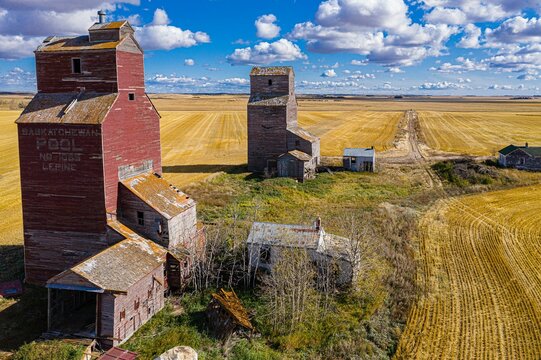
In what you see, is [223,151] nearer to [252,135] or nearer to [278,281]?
[252,135]

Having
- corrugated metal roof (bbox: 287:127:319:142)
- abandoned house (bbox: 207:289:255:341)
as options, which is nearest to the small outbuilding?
corrugated metal roof (bbox: 287:127:319:142)

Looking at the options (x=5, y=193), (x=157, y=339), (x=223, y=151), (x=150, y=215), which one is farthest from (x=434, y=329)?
(x=223, y=151)

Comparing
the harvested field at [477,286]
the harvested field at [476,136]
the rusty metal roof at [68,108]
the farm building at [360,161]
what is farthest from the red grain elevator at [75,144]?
the harvested field at [476,136]

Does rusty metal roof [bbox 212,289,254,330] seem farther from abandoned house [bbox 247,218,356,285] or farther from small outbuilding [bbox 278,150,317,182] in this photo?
small outbuilding [bbox 278,150,317,182]

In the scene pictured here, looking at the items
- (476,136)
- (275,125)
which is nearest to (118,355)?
(275,125)

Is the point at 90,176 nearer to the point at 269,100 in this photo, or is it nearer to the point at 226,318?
the point at 226,318

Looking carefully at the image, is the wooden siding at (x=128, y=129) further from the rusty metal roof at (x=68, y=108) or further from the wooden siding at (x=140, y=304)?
Answer: the wooden siding at (x=140, y=304)

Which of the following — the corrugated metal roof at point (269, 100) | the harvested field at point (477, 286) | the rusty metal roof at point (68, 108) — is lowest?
the harvested field at point (477, 286)
